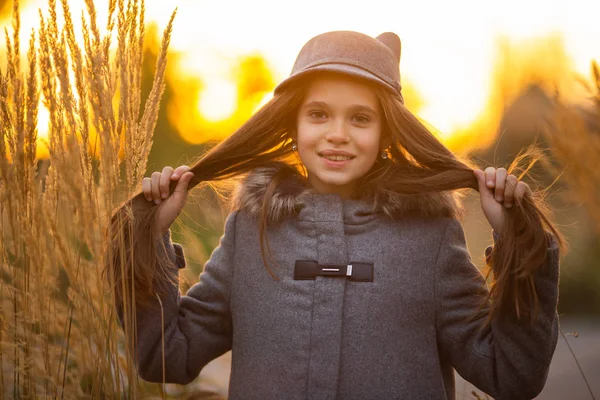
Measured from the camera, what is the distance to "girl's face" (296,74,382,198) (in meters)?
2.38

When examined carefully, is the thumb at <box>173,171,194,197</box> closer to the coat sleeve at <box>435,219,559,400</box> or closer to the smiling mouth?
the smiling mouth

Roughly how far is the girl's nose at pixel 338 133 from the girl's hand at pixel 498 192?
0.45 m

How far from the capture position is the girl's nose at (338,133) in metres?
2.34

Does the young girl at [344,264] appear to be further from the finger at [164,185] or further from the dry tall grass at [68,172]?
the dry tall grass at [68,172]

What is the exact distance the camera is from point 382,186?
8.02 ft

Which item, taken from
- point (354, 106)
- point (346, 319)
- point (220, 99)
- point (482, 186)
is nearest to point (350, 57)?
point (354, 106)

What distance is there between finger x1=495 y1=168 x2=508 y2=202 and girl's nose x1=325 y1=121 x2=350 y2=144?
1.67 ft

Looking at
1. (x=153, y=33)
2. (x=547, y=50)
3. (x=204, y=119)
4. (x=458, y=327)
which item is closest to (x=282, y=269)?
(x=458, y=327)

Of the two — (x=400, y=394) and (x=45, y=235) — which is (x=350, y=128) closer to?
(x=400, y=394)

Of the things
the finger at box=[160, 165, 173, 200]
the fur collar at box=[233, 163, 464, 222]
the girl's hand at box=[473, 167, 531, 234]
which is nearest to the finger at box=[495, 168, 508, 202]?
the girl's hand at box=[473, 167, 531, 234]

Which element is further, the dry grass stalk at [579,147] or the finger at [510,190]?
the finger at [510,190]

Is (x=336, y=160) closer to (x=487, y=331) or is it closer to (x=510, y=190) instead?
(x=510, y=190)

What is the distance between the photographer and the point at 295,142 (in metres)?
2.60

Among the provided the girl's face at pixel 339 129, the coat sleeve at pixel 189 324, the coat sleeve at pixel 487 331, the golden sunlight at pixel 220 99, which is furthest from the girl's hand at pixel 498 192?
the golden sunlight at pixel 220 99
